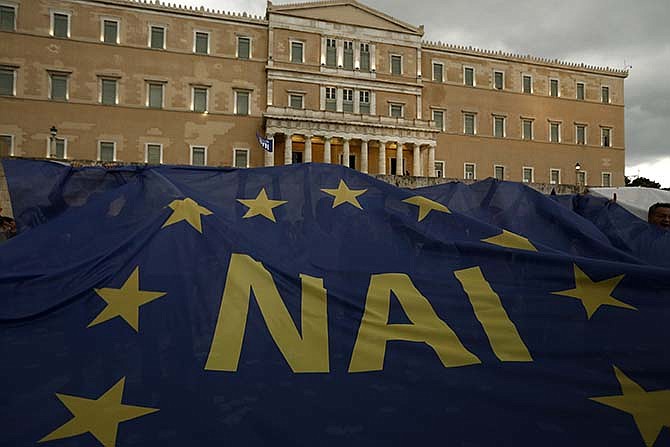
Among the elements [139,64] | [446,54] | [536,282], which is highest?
[446,54]

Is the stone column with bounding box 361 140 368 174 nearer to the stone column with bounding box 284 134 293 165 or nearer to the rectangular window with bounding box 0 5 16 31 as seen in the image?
the stone column with bounding box 284 134 293 165

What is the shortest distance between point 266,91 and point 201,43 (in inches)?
195

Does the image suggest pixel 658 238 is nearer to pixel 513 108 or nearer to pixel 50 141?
pixel 50 141

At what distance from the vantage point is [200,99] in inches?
1056

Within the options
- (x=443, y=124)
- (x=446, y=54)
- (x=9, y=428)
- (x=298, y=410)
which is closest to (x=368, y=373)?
(x=298, y=410)

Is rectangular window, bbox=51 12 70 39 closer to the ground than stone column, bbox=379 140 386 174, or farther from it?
farther from it

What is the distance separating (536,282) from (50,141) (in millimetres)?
27390

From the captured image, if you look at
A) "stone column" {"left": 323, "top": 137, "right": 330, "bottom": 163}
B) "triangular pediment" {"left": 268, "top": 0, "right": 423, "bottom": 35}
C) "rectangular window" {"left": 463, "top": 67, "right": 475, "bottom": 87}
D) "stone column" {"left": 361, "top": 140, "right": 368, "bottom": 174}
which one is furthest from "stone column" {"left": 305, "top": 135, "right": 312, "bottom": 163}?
"rectangular window" {"left": 463, "top": 67, "right": 475, "bottom": 87}

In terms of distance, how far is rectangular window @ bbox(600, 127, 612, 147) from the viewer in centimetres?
3472

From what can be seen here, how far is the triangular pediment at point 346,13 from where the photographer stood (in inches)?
1086

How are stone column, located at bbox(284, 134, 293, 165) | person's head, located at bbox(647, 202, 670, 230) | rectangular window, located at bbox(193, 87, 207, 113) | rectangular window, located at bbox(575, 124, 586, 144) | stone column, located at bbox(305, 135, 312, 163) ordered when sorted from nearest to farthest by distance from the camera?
person's head, located at bbox(647, 202, 670, 230), stone column, located at bbox(284, 134, 293, 165), stone column, located at bbox(305, 135, 312, 163), rectangular window, located at bbox(193, 87, 207, 113), rectangular window, located at bbox(575, 124, 586, 144)

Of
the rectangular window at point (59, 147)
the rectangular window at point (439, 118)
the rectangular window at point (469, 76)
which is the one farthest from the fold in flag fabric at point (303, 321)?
the rectangular window at point (469, 76)

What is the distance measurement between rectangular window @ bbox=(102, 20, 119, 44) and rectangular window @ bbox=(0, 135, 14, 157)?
773 centimetres

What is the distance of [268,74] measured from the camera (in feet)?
89.6
